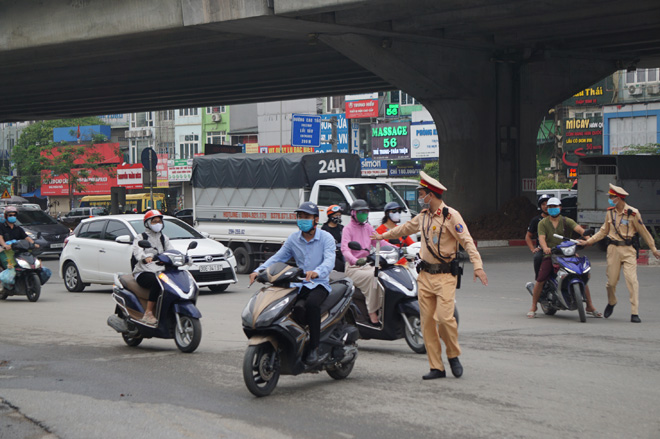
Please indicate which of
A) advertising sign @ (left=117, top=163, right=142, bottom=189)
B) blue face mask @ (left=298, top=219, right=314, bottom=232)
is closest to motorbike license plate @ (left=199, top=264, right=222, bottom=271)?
blue face mask @ (left=298, top=219, right=314, bottom=232)

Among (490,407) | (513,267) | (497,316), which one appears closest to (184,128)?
(513,267)

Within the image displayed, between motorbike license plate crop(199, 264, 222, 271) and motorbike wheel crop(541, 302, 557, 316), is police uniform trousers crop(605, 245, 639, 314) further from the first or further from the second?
motorbike license plate crop(199, 264, 222, 271)

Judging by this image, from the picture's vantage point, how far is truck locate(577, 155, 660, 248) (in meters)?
28.4

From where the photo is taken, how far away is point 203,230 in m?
23.1

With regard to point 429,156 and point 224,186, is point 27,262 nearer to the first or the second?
point 224,186

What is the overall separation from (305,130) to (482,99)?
845 inches

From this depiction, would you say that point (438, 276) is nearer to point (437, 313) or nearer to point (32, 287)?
point (437, 313)

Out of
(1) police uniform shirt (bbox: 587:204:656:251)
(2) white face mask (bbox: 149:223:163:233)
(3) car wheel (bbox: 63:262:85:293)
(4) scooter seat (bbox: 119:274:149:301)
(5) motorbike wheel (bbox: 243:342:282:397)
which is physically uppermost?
(2) white face mask (bbox: 149:223:163:233)

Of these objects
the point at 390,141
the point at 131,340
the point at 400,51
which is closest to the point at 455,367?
the point at 131,340

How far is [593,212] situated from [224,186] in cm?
1244

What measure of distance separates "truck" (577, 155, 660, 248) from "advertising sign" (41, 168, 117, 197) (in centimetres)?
5020

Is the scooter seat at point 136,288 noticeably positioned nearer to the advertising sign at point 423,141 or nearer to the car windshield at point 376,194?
the car windshield at point 376,194

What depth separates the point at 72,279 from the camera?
1811cm

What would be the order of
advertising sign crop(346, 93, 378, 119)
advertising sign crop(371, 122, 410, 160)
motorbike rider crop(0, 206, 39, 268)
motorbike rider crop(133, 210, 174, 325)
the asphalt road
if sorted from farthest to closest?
1. advertising sign crop(371, 122, 410, 160)
2. advertising sign crop(346, 93, 378, 119)
3. motorbike rider crop(0, 206, 39, 268)
4. motorbike rider crop(133, 210, 174, 325)
5. the asphalt road
